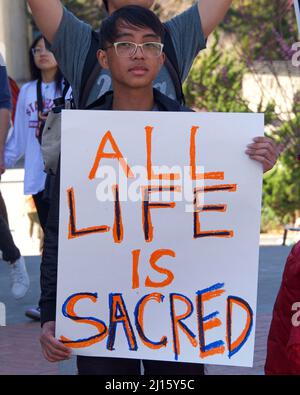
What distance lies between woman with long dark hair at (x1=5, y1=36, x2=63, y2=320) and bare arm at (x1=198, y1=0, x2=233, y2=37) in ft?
9.67

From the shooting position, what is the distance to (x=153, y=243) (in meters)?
3.24

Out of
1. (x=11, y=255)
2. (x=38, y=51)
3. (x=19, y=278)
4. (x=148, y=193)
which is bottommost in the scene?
(x=19, y=278)

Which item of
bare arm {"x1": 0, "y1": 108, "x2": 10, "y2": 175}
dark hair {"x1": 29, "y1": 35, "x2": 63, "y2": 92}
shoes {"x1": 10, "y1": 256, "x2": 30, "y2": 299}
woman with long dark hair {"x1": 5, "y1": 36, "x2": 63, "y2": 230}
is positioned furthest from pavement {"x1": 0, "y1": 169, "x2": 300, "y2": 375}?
dark hair {"x1": 29, "y1": 35, "x2": 63, "y2": 92}

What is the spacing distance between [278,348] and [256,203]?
23.5 inches

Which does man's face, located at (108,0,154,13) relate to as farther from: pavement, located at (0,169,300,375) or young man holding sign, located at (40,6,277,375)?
pavement, located at (0,169,300,375)

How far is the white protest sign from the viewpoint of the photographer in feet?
10.6

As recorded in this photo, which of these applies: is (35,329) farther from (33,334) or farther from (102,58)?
(102,58)

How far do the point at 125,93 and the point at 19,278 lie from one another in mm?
4007

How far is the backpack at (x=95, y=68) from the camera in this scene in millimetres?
3941

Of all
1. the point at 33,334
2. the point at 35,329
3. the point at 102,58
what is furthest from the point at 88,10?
the point at 102,58

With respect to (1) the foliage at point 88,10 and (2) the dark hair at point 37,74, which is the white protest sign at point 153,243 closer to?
(2) the dark hair at point 37,74

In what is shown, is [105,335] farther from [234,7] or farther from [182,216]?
[234,7]
